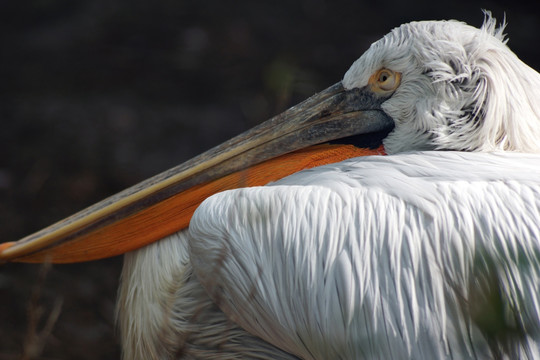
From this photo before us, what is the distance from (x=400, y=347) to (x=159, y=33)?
3.98m

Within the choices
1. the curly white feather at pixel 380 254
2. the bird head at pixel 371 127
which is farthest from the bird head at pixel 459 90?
the curly white feather at pixel 380 254

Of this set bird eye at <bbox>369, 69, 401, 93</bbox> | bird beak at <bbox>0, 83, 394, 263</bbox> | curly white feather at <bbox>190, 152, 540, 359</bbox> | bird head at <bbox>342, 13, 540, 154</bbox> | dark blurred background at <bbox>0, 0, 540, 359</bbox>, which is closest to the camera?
curly white feather at <bbox>190, 152, 540, 359</bbox>

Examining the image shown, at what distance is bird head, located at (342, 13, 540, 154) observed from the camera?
2010mm

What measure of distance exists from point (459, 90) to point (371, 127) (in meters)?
0.32

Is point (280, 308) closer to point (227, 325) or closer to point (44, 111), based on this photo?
point (227, 325)

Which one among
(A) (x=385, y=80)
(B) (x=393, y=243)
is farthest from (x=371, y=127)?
(B) (x=393, y=243)

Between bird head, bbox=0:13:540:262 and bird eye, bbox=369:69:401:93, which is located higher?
bird eye, bbox=369:69:401:93

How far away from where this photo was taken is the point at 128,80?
4895 mm

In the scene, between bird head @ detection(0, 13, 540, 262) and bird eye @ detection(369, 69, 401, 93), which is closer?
bird head @ detection(0, 13, 540, 262)

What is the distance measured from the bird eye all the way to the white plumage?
26mm

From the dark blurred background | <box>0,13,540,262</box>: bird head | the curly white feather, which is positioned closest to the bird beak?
<box>0,13,540,262</box>: bird head

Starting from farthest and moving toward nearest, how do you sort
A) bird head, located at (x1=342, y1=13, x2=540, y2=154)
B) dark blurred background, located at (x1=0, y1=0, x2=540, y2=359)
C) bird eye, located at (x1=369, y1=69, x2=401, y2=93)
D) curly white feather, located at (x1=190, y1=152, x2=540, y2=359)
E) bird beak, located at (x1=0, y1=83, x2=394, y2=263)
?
dark blurred background, located at (x1=0, y1=0, x2=540, y2=359) → bird beak, located at (x1=0, y1=83, x2=394, y2=263) → bird eye, located at (x1=369, y1=69, x2=401, y2=93) → bird head, located at (x1=342, y1=13, x2=540, y2=154) → curly white feather, located at (x1=190, y1=152, x2=540, y2=359)

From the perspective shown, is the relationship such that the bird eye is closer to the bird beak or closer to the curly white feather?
the bird beak

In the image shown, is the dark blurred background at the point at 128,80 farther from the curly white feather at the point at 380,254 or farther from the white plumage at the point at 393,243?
the curly white feather at the point at 380,254
